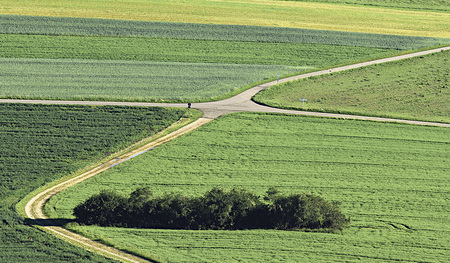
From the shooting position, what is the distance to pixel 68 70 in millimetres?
86375

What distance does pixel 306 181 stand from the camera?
59.2 meters

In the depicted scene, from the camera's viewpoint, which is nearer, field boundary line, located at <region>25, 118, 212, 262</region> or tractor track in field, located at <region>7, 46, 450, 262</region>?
field boundary line, located at <region>25, 118, 212, 262</region>

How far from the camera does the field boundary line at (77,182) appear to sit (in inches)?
1837

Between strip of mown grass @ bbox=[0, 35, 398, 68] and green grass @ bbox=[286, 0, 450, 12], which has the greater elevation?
green grass @ bbox=[286, 0, 450, 12]

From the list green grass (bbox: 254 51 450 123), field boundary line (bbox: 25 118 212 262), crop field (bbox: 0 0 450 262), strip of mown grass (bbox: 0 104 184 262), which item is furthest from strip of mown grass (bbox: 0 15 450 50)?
field boundary line (bbox: 25 118 212 262)

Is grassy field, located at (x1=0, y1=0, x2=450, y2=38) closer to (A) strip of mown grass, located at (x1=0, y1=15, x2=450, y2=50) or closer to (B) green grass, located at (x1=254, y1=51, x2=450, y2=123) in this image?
(A) strip of mown grass, located at (x1=0, y1=15, x2=450, y2=50)

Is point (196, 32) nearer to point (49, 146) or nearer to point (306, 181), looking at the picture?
point (49, 146)

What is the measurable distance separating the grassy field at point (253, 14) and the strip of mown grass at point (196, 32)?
2353mm

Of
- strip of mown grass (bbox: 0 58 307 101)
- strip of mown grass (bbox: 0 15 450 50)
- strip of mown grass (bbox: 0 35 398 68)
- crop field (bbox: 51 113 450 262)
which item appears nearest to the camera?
crop field (bbox: 51 113 450 262)

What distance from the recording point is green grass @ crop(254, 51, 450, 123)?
77.7 metres

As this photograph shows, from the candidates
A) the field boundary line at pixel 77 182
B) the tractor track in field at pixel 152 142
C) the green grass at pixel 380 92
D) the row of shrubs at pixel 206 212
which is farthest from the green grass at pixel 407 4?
the row of shrubs at pixel 206 212

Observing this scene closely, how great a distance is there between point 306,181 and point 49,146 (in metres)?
25.7

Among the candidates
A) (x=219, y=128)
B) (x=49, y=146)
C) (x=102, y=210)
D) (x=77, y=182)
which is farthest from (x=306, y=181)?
(x=49, y=146)

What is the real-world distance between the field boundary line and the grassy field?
3876 cm
